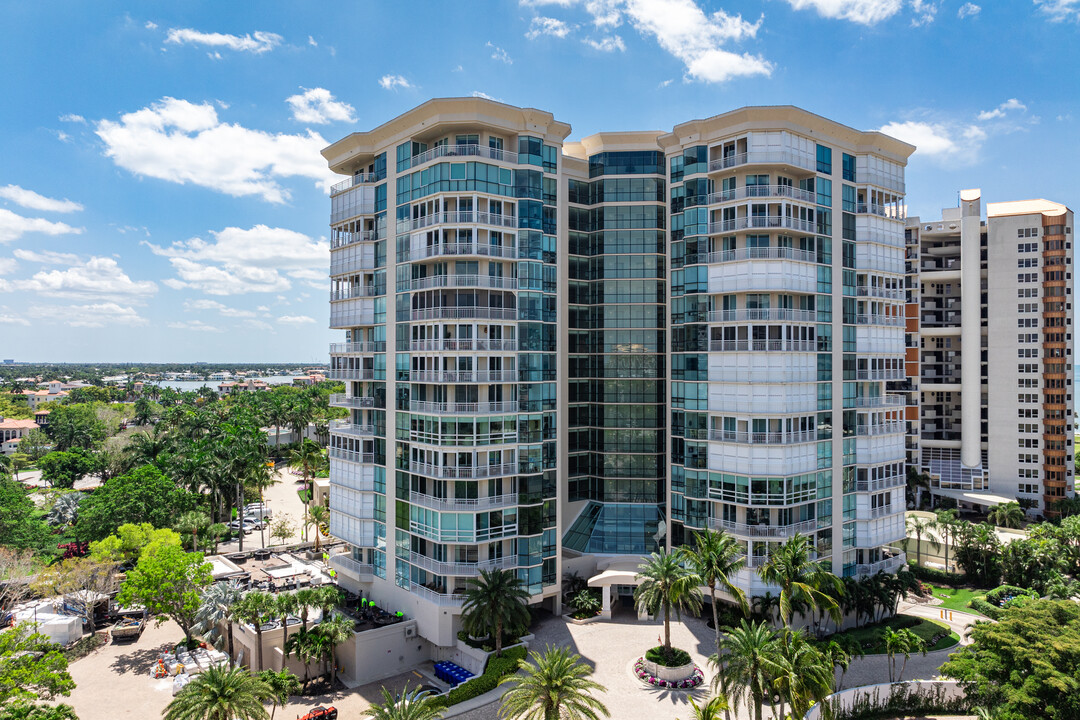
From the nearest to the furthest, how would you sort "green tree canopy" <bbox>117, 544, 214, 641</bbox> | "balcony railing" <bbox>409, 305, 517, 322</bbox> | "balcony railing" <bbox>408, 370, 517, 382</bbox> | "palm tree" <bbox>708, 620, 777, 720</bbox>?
"palm tree" <bbox>708, 620, 777, 720</bbox> → "balcony railing" <bbox>408, 370, 517, 382</bbox> → "balcony railing" <bbox>409, 305, 517, 322</bbox> → "green tree canopy" <bbox>117, 544, 214, 641</bbox>

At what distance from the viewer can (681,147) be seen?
176 feet

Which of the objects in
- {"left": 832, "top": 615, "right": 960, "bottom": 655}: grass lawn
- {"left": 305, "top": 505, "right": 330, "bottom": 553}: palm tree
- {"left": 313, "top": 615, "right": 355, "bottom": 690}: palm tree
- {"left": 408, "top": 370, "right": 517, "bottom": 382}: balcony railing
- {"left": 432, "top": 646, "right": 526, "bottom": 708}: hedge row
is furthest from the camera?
{"left": 305, "top": 505, "right": 330, "bottom": 553}: palm tree

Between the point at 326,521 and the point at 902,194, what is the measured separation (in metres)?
69.6

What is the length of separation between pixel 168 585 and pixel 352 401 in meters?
20.6

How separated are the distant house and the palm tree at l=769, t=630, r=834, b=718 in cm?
17012

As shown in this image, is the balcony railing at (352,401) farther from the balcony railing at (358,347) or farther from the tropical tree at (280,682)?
the tropical tree at (280,682)

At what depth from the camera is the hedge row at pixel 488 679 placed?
40625 millimetres

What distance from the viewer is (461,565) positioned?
47.7 metres

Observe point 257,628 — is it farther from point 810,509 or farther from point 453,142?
point 810,509

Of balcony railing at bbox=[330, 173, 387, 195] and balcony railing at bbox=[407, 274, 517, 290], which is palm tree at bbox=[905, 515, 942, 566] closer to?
balcony railing at bbox=[407, 274, 517, 290]

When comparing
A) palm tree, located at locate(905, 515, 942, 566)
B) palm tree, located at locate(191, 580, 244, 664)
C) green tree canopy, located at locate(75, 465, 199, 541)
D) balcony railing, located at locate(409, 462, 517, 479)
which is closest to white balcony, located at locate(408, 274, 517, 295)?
balcony railing, located at locate(409, 462, 517, 479)

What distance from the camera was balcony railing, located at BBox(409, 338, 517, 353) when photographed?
48125 mm

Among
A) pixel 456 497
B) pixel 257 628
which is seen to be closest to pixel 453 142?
pixel 456 497

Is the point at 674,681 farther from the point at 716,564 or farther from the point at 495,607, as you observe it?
the point at 495,607
